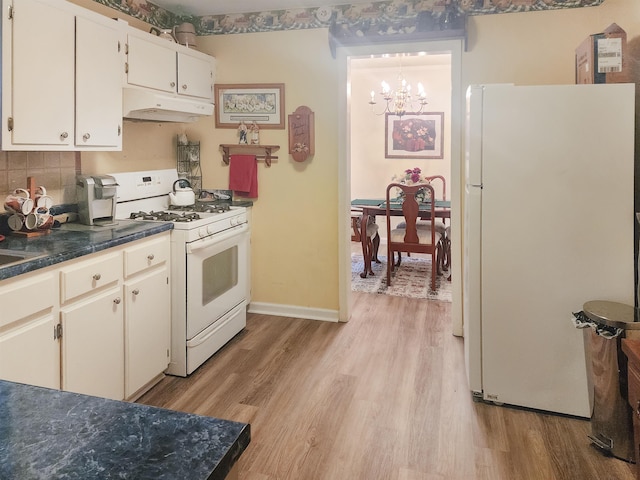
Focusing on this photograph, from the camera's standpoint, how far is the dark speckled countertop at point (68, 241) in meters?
1.86

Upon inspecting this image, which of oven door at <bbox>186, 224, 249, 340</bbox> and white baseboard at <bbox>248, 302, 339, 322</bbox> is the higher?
oven door at <bbox>186, 224, 249, 340</bbox>

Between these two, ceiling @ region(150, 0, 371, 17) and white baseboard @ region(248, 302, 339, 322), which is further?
white baseboard @ region(248, 302, 339, 322)

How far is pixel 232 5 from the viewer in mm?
3592

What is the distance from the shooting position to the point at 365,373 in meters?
2.96

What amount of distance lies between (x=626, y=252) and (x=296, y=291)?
2369mm

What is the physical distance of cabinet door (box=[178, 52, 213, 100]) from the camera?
3.37 meters

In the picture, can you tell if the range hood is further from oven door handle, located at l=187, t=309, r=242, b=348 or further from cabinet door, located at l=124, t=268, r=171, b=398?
oven door handle, located at l=187, t=309, r=242, b=348

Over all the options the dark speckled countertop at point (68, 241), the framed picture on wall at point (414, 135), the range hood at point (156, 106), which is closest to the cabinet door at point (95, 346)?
the dark speckled countertop at point (68, 241)

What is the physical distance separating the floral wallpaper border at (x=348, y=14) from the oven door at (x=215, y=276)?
1.61m

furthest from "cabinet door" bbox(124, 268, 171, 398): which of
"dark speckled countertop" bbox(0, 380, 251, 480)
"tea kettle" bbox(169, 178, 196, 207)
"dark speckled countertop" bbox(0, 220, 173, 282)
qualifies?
"dark speckled countertop" bbox(0, 380, 251, 480)

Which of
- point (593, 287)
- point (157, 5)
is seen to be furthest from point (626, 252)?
point (157, 5)


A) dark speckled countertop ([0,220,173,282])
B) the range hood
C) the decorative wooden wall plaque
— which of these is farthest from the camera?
the decorative wooden wall plaque

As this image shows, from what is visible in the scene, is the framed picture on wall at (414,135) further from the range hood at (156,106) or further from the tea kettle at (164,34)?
the tea kettle at (164,34)

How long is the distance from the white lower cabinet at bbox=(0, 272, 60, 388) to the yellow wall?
1.50m
